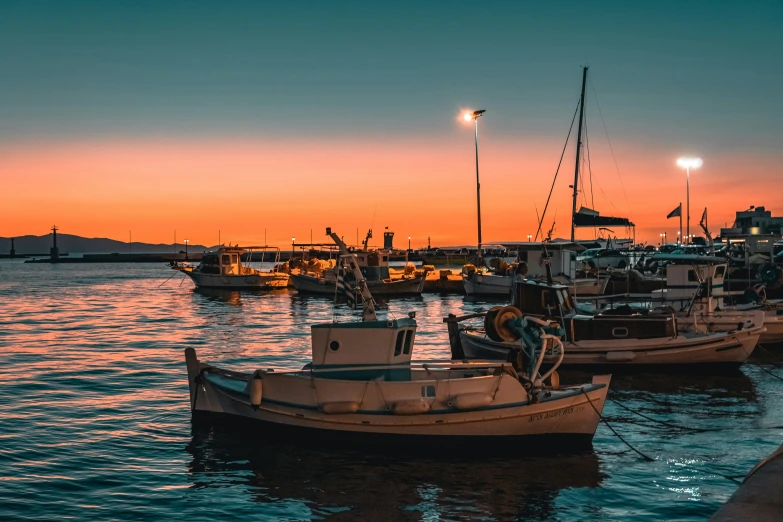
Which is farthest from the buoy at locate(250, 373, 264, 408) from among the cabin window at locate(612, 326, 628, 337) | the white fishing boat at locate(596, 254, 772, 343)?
the white fishing boat at locate(596, 254, 772, 343)

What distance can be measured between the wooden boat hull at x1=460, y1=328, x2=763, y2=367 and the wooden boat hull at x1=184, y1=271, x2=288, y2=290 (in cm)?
5970

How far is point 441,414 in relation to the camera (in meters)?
16.8

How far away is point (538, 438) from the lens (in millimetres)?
17047

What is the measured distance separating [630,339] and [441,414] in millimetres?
12449

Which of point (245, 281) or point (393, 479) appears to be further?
point (245, 281)

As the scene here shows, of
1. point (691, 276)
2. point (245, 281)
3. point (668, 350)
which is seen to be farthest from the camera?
point (245, 281)

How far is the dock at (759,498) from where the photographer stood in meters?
9.72

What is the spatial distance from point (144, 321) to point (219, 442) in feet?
122

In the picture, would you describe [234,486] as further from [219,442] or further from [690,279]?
[690,279]

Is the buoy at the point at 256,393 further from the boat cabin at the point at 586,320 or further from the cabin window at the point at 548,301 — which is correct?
the cabin window at the point at 548,301

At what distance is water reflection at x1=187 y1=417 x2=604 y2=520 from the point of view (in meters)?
14.2

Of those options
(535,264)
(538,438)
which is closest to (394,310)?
(535,264)

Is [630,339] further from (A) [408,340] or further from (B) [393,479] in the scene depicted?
(B) [393,479]

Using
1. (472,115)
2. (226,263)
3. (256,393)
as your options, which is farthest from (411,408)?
(226,263)
